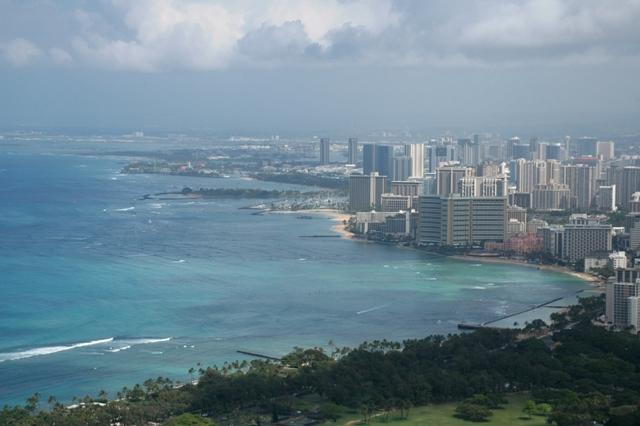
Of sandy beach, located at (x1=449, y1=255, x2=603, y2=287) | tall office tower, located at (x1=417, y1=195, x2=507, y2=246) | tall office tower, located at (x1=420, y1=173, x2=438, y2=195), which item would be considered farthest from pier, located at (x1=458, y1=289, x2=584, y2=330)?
tall office tower, located at (x1=420, y1=173, x2=438, y2=195)

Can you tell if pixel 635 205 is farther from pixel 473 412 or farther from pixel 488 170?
Answer: pixel 473 412

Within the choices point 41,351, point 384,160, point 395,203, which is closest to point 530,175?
point 395,203

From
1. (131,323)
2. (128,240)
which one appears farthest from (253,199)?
(131,323)

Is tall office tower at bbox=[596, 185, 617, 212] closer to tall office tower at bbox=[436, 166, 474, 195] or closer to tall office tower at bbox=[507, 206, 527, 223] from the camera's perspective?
tall office tower at bbox=[436, 166, 474, 195]

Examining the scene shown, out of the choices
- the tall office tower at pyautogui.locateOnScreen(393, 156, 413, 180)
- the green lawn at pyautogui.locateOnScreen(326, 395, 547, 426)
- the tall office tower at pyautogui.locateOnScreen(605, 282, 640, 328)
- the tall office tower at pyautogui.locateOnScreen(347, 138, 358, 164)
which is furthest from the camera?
the tall office tower at pyautogui.locateOnScreen(347, 138, 358, 164)

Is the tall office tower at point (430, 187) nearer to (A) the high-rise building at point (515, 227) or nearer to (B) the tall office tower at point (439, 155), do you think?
(A) the high-rise building at point (515, 227)

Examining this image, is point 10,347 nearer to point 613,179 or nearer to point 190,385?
point 190,385

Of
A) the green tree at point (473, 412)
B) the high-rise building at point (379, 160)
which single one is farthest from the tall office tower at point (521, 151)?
the green tree at point (473, 412)
